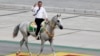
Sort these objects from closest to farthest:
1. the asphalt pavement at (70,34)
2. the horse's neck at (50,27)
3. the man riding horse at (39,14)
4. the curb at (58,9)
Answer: the horse's neck at (50,27) < the man riding horse at (39,14) < the asphalt pavement at (70,34) < the curb at (58,9)

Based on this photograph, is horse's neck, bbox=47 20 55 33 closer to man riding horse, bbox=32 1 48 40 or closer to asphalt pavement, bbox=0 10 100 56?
man riding horse, bbox=32 1 48 40

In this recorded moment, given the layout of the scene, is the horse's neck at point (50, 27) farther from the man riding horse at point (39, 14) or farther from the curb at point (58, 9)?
the curb at point (58, 9)

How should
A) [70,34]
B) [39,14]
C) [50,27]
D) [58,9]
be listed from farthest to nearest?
[58,9] → [70,34] → [39,14] → [50,27]

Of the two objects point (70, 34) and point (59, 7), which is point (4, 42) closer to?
point (70, 34)

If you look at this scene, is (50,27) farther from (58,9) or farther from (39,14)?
(58,9)

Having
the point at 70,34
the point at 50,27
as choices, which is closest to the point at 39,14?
the point at 50,27

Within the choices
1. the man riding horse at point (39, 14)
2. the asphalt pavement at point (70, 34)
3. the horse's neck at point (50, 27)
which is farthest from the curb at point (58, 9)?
the horse's neck at point (50, 27)

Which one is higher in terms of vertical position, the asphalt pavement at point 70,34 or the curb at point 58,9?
the asphalt pavement at point 70,34

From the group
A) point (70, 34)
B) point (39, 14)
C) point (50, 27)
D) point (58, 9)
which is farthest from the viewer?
point (58, 9)

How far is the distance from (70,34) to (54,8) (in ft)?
32.1

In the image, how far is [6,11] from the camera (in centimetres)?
3109

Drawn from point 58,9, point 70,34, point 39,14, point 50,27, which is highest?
point 39,14

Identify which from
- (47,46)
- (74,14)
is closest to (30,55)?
(47,46)

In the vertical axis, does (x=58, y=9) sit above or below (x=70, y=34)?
below
